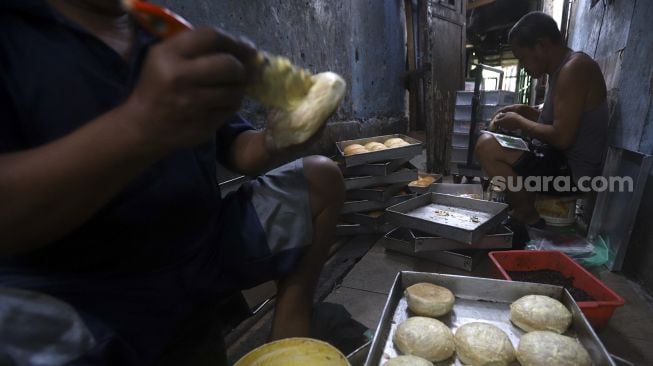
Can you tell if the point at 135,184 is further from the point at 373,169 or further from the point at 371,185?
the point at 371,185

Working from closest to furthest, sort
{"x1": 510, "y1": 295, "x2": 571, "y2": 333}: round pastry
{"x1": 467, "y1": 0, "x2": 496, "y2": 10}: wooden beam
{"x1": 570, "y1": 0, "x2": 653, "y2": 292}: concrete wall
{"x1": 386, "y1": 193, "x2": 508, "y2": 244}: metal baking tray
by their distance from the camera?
{"x1": 510, "y1": 295, "x2": 571, "y2": 333}: round pastry → {"x1": 570, "y1": 0, "x2": 653, "y2": 292}: concrete wall → {"x1": 386, "y1": 193, "x2": 508, "y2": 244}: metal baking tray → {"x1": 467, "y1": 0, "x2": 496, "y2": 10}: wooden beam

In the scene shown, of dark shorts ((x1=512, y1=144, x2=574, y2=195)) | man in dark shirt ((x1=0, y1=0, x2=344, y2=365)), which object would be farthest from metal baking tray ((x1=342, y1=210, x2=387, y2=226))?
man in dark shirt ((x1=0, y1=0, x2=344, y2=365))

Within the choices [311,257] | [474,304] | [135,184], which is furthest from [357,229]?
[135,184]

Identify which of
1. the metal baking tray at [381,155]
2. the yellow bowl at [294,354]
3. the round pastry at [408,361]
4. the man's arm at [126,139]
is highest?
the man's arm at [126,139]

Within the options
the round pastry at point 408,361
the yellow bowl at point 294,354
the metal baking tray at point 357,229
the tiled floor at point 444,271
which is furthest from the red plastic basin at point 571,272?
the yellow bowl at point 294,354

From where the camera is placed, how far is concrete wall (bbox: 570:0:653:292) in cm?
230

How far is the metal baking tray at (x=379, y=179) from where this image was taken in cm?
320

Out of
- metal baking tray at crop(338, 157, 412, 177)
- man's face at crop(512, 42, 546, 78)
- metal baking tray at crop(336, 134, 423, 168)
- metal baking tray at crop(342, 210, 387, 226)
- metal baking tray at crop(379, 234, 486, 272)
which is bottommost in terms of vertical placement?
metal baking tray at crop(379, 234, 486, 272)

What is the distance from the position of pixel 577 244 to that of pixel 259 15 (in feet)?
11.2

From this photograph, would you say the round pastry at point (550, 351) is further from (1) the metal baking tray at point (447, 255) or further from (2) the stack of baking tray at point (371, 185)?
(2) the stack of baking tray at point (371, 185)

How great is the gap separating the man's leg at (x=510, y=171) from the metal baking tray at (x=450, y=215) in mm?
573

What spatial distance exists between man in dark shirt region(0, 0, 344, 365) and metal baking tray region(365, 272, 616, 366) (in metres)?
0.39

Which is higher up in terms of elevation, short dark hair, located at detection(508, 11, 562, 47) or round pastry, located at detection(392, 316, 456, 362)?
short dark hair, located at detection(508, 11, 562, 47)

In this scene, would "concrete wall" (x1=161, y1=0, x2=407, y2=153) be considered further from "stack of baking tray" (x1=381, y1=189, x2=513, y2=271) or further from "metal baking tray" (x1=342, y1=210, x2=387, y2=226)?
"stack of baking tray" (x1=381, y1=189, x2=513, y2=271)
